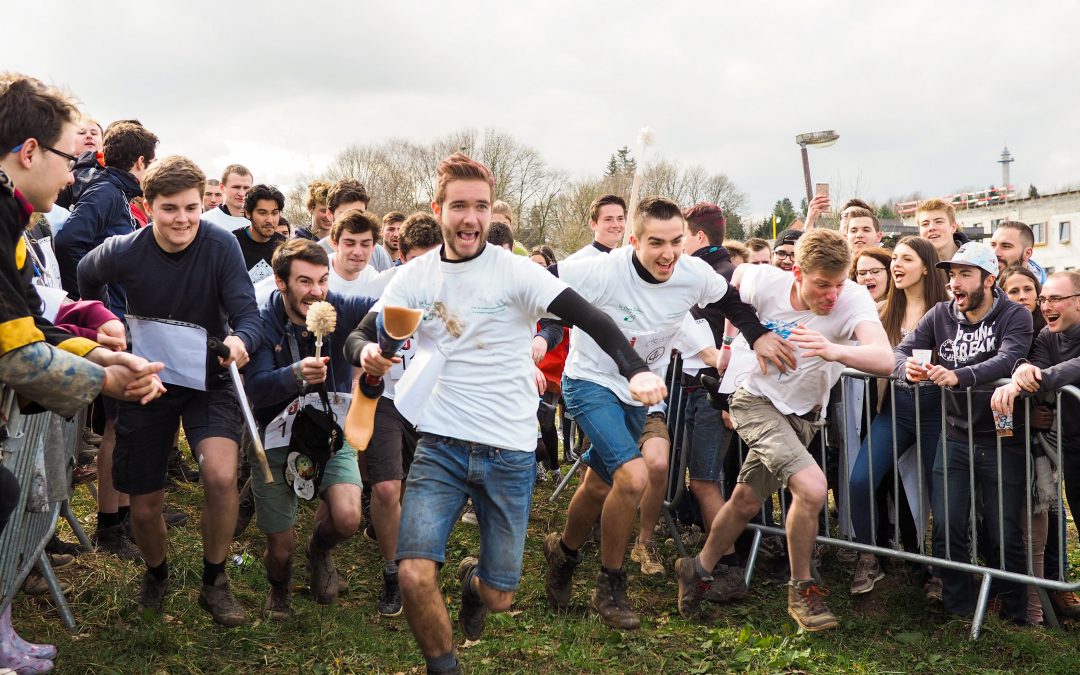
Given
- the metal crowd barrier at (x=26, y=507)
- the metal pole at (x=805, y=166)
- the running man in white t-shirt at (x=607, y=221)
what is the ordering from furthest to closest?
the metal pole at (x=805, y=166) < the running man in white t-shirt at (x=607, y=221) < the metal crowd barrier at (x=26, y=507)

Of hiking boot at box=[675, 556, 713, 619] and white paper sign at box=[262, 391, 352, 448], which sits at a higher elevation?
white paper sign at box=[262, 391, 352, 448]

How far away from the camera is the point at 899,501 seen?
227 inches

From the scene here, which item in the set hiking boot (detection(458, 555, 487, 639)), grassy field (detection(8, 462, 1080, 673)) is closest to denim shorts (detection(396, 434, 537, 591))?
hiking boot (detection(458, 555, 487, 639))

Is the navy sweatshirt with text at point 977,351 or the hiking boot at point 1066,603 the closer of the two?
the navy sweatshirt with text at point 977,351

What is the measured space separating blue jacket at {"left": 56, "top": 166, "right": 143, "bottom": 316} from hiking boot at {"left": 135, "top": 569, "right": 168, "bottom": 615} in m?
1.73

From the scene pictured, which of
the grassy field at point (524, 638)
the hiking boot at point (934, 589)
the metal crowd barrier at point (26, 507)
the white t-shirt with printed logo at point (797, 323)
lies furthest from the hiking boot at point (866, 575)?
the metal crowd barrier at point (26, 507)

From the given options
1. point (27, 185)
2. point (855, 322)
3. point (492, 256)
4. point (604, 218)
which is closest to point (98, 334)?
point (27, 185)

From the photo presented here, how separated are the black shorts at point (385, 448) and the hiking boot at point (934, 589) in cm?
329

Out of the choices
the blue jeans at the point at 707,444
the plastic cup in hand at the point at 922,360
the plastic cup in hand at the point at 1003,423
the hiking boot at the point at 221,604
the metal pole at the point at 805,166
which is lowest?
the hiking boot at the point at 221,604

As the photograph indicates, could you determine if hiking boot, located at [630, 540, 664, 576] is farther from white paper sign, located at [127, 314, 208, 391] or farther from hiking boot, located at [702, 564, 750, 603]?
white paper sign, located at [127, 314, 208, 391]

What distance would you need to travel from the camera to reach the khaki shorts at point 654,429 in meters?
5.53

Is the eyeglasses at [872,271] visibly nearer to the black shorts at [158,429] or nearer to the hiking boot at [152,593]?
the black shorts at [158,429]

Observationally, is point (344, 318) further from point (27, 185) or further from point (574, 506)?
point (27, 185)

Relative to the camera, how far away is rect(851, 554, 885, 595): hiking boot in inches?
214
